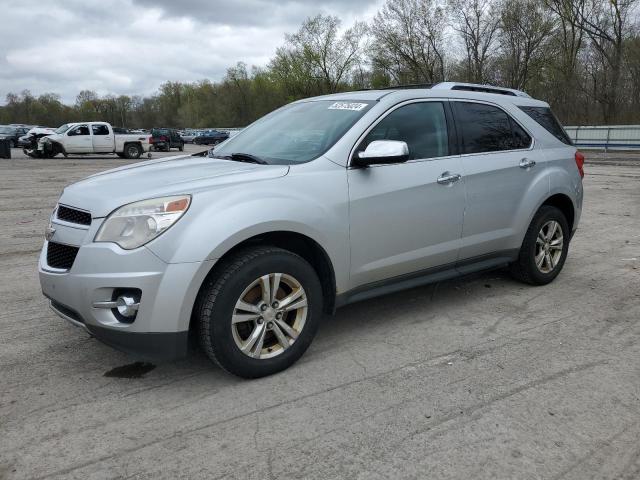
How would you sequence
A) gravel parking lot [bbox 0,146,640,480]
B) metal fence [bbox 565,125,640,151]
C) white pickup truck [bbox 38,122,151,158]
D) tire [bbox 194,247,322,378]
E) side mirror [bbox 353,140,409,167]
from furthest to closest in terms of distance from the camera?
metal fence [bbox 565,125,640,151] < white pickup truck [bbox 38,122,151,158] < side mirror [bbox 353,140,409,167] < tire [bbox 194,247,322,378] < gravel parking lot [bbox 0,146,640,480]

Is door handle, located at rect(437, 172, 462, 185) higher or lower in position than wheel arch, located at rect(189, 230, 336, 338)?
higher

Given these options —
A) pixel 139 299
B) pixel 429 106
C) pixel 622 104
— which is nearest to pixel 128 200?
pixel 139 299

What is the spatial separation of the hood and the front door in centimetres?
65

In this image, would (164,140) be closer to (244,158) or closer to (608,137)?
(608,137)

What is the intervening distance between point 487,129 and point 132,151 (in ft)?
83.5

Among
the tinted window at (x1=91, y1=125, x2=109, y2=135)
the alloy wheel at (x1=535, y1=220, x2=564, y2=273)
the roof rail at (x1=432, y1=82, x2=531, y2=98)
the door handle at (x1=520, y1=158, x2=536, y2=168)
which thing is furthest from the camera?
the tinted window at (x1=91, y1=125, x2=109, y2=135)

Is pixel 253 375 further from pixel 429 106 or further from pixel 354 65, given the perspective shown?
pixel 354 65

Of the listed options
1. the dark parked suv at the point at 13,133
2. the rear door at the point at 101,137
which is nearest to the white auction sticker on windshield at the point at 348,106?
the rear door at the point at 101,137

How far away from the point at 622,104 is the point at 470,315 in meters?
38.5

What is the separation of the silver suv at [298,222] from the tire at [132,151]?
2437cm

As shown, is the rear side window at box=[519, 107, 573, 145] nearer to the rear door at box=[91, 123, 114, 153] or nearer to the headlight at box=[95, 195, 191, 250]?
the headlight at box=[95, 195, 191, 250]

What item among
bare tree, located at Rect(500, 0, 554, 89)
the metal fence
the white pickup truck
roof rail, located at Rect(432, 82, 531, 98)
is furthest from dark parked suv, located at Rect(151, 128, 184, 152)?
roof rail, located at Rect(432, 82, 531, 98)

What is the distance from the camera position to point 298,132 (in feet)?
13.3

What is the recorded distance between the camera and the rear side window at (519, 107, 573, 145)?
5.05 m
